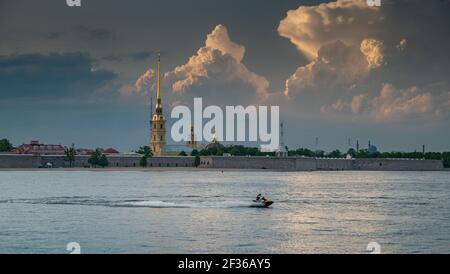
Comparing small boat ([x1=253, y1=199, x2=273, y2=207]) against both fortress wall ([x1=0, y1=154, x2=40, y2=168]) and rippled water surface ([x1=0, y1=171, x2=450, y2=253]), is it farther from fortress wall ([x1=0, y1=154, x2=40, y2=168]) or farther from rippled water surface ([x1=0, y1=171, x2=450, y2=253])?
fortress wall ([x1=0, y1=154, x2=40, y2=168])

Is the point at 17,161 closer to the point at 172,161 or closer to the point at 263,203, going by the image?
the point at 172,161


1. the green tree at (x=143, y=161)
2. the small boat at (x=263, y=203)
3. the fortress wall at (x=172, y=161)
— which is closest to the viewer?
Answer: the small boat at (x=263, y=203)

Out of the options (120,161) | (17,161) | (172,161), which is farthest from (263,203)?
(120,161)

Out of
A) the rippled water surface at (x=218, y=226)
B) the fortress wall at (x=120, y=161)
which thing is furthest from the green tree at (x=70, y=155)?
the rippled water surface at (x=218, y=226)

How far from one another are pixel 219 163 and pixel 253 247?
16347 centimetres

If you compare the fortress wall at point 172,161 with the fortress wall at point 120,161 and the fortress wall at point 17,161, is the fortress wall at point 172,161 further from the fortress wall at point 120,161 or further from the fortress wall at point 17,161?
the fortress wall at point 17,161

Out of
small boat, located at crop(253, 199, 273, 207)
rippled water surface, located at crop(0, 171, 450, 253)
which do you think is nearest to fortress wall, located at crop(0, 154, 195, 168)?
rippled water surface, located at crop(0, 171, 450, 253)

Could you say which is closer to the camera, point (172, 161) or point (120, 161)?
point (172, 161)

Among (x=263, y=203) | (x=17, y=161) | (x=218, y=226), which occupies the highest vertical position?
(x=17, y=161)

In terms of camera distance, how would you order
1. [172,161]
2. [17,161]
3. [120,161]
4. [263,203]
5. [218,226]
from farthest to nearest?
[120,161] → [172,161] → [17,161] → [263,203] → [218,226]

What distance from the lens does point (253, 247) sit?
36.2 meters

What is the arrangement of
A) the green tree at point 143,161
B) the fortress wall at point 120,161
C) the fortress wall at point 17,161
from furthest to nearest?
1. the green tree at point 143,161
2. the fortress wall at point 120,161
3. the fortress wall at point 17,161
